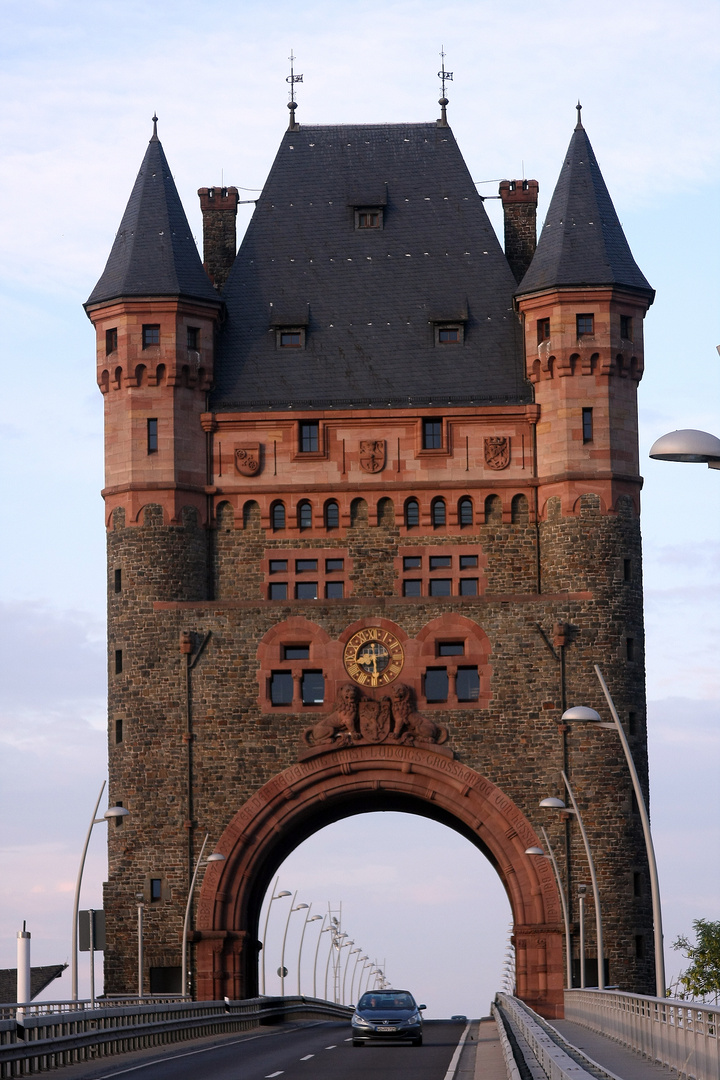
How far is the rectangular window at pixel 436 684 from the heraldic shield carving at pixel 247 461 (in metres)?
9.43

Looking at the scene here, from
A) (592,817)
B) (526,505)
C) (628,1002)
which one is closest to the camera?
(628,1002)

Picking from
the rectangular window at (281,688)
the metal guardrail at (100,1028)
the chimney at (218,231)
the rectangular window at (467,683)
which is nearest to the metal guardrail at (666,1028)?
the metal guardrail at (100,1028)

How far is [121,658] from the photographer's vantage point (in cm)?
6594

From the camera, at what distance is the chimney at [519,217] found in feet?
238

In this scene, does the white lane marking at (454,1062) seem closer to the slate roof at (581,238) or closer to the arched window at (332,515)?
the arched window at (332,515)

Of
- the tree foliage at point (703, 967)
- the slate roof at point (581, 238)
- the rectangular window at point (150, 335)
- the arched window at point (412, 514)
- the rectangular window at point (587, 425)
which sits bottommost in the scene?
the tree foliage at point (703, 967)

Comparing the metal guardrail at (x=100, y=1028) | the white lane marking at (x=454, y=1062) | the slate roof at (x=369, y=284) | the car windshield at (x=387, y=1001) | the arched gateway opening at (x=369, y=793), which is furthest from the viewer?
the slate roof at (x=369, y=284)

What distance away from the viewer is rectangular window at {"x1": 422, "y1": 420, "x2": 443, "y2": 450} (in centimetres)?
6762

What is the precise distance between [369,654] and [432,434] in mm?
8289

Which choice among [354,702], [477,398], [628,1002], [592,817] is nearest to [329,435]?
[477,398]

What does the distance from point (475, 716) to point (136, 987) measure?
46.0ft

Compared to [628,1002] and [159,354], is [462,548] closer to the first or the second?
[159,354]

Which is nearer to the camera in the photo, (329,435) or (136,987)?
(136,987)

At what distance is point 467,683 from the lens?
6456 centimetres
